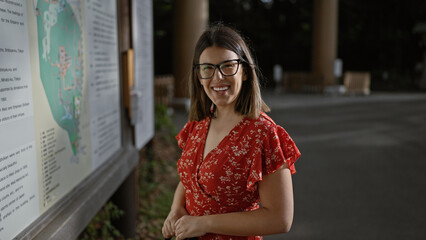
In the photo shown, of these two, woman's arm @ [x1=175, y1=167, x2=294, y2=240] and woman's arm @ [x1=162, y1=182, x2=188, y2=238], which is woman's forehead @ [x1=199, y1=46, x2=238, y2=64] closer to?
woman's arm @ [x1=175, y1=167, x2=294, y2=240]

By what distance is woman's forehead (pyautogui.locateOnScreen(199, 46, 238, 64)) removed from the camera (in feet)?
5.82

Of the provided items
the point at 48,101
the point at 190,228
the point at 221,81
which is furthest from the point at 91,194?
the point at 221,81

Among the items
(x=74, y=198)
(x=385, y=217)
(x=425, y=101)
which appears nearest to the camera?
(x=74, y=198)

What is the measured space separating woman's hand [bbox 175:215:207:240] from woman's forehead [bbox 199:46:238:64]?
657 mm

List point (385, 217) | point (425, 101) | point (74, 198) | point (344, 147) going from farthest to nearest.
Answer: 1. point (425, 101)
2. point (344, 147)
3. point (385, 217)
4. point (74, 198)

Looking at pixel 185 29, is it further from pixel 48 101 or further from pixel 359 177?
pixel 48 101

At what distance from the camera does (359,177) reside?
6.29 m

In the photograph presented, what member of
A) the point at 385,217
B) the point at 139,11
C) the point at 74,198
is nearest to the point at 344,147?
the point at 385,217

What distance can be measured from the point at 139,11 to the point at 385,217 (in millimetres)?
3527

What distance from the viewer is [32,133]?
2.03 m

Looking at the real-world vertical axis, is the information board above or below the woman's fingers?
above

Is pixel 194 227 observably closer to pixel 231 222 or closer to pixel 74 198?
pixel 231 222

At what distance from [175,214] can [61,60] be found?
1.11 metres

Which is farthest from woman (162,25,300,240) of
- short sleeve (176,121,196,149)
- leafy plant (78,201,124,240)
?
leafy plant (78,201,124,240)
